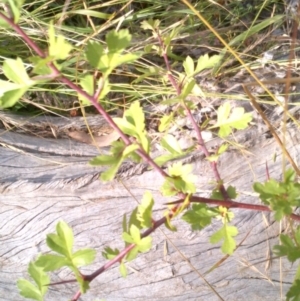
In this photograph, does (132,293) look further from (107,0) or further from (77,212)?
(107,0)

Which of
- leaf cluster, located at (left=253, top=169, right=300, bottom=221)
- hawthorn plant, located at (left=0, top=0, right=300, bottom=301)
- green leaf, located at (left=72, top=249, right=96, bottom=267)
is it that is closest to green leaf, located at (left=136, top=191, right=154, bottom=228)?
hawthorn plant, located at (left=0, top=0, right=300, bottom=301)

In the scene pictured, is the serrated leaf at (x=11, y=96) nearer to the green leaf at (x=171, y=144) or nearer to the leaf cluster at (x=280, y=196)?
the green leaf at (x=171, y=144)

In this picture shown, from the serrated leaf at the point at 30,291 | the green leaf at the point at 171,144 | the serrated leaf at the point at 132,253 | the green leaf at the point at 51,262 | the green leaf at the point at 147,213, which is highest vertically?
the green leaf at the point at 171,144

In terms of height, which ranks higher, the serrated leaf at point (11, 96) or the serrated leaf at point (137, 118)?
the serrated leaf at point (11, 96)

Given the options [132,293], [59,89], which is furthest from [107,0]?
[132,293]

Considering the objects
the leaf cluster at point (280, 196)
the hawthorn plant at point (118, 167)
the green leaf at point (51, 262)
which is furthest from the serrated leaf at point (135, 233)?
the leaf cluster at point (280, 196)

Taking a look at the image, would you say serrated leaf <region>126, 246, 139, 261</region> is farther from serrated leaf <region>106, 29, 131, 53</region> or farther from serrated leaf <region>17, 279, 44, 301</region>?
serrated leaf <region>106, 29, 131, 53</region>
